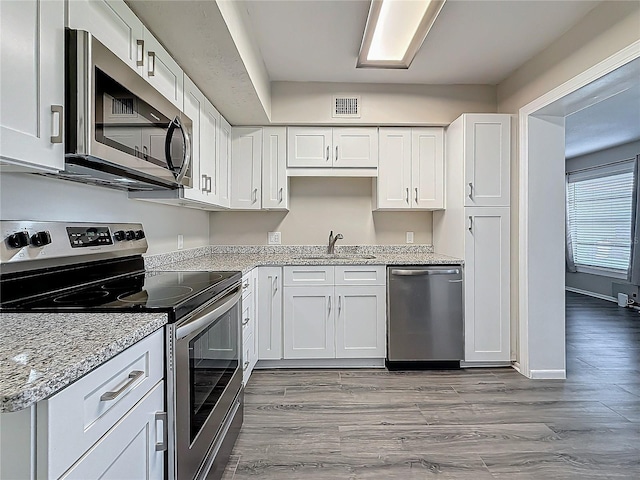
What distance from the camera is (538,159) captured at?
3.01m

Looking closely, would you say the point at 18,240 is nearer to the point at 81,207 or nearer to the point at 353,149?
the point at 81,207

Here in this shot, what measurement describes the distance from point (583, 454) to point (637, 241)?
16.8 feet

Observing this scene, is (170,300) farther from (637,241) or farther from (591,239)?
(591,239)

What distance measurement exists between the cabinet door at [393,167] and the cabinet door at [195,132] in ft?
5.29

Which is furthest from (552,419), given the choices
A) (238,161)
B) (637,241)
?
(637,241)

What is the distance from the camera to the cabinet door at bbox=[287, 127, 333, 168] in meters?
3.52

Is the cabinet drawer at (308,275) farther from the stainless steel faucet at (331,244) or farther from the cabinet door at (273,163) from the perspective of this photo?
the cabinet door at (273,163)

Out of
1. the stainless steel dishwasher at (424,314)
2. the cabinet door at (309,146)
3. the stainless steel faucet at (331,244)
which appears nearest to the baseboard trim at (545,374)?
the stainless steel dishwasher at (424,314)

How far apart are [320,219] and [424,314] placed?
134 centimetres

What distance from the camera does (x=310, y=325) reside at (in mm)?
3209

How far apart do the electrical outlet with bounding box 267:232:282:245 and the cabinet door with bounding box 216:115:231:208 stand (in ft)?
1.88

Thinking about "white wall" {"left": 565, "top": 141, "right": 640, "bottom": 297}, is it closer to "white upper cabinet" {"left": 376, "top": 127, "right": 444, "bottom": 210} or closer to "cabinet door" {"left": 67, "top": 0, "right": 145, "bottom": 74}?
"white upper cabinet" {"left": 376, "top": 127, "right": 444, "bottom": 210}

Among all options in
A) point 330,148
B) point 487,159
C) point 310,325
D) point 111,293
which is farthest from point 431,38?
point 111,293

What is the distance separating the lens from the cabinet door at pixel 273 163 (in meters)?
3.53
